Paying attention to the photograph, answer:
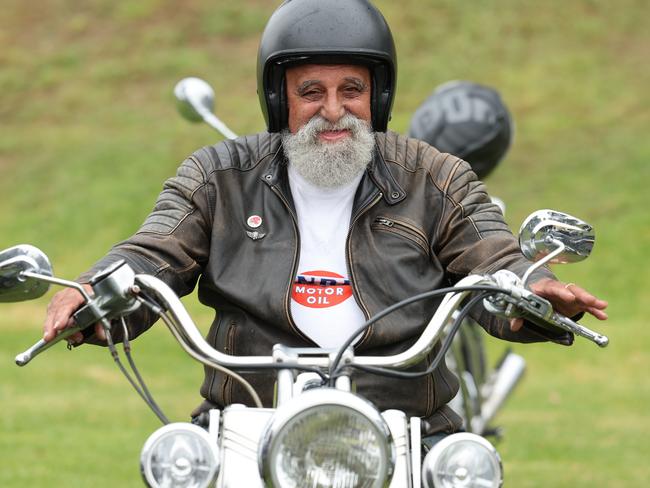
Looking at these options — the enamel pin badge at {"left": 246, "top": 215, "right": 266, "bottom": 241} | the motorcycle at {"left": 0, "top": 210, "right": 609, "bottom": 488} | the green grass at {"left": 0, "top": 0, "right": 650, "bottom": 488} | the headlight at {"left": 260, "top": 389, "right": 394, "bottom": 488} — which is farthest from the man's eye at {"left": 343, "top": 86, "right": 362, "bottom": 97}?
the green grass at {"left": 0, "top": 0, "right": 650, "bottom": 488}

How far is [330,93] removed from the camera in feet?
14.0

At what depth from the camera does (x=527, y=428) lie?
1131 cm

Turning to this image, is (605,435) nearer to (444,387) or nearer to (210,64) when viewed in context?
(444,387)

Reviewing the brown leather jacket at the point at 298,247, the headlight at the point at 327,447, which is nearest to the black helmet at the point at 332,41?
the brown leather jacket at the point at 298,247

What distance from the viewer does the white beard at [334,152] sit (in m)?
4.26

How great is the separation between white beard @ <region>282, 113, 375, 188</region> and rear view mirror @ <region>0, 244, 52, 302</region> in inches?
45.8

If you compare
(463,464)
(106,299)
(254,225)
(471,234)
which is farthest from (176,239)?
(463,464)

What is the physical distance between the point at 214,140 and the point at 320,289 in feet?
61.1

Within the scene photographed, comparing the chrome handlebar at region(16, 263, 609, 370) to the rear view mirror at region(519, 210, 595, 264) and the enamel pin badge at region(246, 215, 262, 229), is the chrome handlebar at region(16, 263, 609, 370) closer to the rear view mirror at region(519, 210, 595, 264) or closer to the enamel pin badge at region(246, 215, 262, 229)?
the rear view mirror at region(519, 210, 595, 264)

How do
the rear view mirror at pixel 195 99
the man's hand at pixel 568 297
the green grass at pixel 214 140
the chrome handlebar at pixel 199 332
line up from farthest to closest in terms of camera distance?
the green grass at pixel 214 140 → the rear view mirror at pixel 195 99 → the man's hand at pixel 568 297 → the chrome handlebar at pixel 199 332

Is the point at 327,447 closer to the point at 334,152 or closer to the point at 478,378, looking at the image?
the point at 334,152

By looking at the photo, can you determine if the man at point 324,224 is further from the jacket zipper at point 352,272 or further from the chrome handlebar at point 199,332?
the chrome handlebar at point 199,332

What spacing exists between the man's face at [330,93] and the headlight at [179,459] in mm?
1482

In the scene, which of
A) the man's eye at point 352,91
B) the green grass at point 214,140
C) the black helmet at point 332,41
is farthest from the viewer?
the green grass at point 214,140
